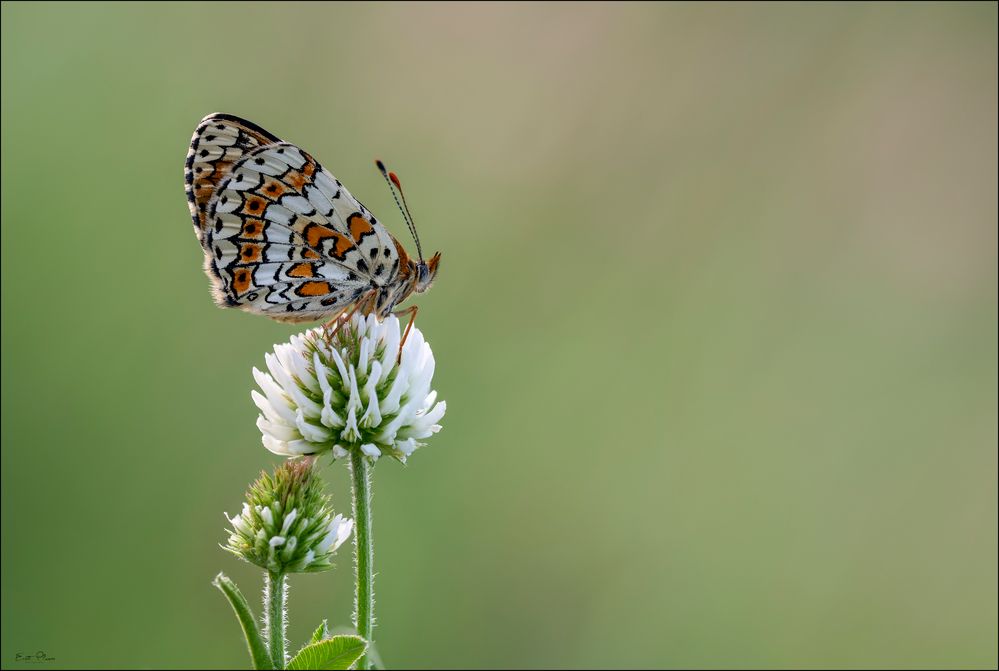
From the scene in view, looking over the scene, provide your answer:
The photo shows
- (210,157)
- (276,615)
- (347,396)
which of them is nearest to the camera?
(276,615)

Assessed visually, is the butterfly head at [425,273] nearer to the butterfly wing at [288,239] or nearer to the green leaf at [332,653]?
the butterfly wing at [288,239]

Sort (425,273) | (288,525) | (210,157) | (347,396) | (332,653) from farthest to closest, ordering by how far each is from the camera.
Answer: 1. (425,273)
2. (210,157)
3. (347,396)
4. (288,525)
5. (332,653)

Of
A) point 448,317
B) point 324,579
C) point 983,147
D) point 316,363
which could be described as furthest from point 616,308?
point 316,363

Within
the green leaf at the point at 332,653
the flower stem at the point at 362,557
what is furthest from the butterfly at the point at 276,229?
the green leaf at the point at 332,653


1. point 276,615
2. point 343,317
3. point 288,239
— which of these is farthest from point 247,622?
point 288,239

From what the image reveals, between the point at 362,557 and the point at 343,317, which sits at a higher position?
the point at 343,317

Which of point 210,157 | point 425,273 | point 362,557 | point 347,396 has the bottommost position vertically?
point 362,557

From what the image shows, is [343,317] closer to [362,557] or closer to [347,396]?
A: [347,396]
